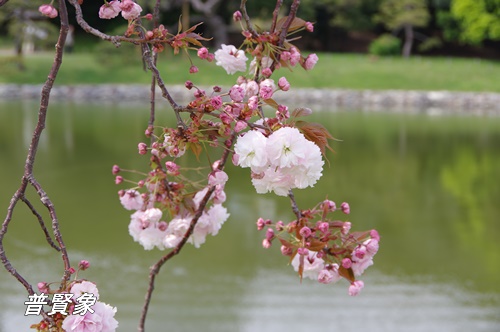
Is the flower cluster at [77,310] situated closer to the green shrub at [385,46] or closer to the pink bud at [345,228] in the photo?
the pink bud at [345,228]

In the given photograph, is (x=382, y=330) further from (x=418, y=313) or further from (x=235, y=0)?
(x=235, y=0)

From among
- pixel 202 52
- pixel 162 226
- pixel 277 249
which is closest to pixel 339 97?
pixel 277 249

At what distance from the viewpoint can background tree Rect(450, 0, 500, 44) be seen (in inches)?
623

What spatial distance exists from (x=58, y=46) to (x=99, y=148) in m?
6.75

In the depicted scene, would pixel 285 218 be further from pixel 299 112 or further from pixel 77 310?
pixel 77 310

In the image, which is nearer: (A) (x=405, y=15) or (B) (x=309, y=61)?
(B) (x=309, y=61)

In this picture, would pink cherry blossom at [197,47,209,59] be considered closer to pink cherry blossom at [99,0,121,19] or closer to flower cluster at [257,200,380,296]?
pink cherry blossom at [99,0,121,19]

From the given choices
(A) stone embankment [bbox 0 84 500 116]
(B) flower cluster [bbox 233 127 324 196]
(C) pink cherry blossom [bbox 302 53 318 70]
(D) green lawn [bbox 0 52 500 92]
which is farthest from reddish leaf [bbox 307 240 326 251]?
(D) green lawn [bbox 0 52 500 92]

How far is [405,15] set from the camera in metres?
16.0

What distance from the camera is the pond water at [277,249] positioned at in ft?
11.0

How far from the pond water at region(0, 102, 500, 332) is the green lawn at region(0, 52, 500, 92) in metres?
5.66

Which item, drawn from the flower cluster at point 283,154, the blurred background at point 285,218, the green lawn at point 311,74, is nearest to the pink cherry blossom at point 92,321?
the flower cluster at point 283,154

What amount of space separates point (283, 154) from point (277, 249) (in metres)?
3.63

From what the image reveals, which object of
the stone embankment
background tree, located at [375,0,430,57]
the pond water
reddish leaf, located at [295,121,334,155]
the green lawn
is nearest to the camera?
reddish leaf, located at [295,121,334,155]
